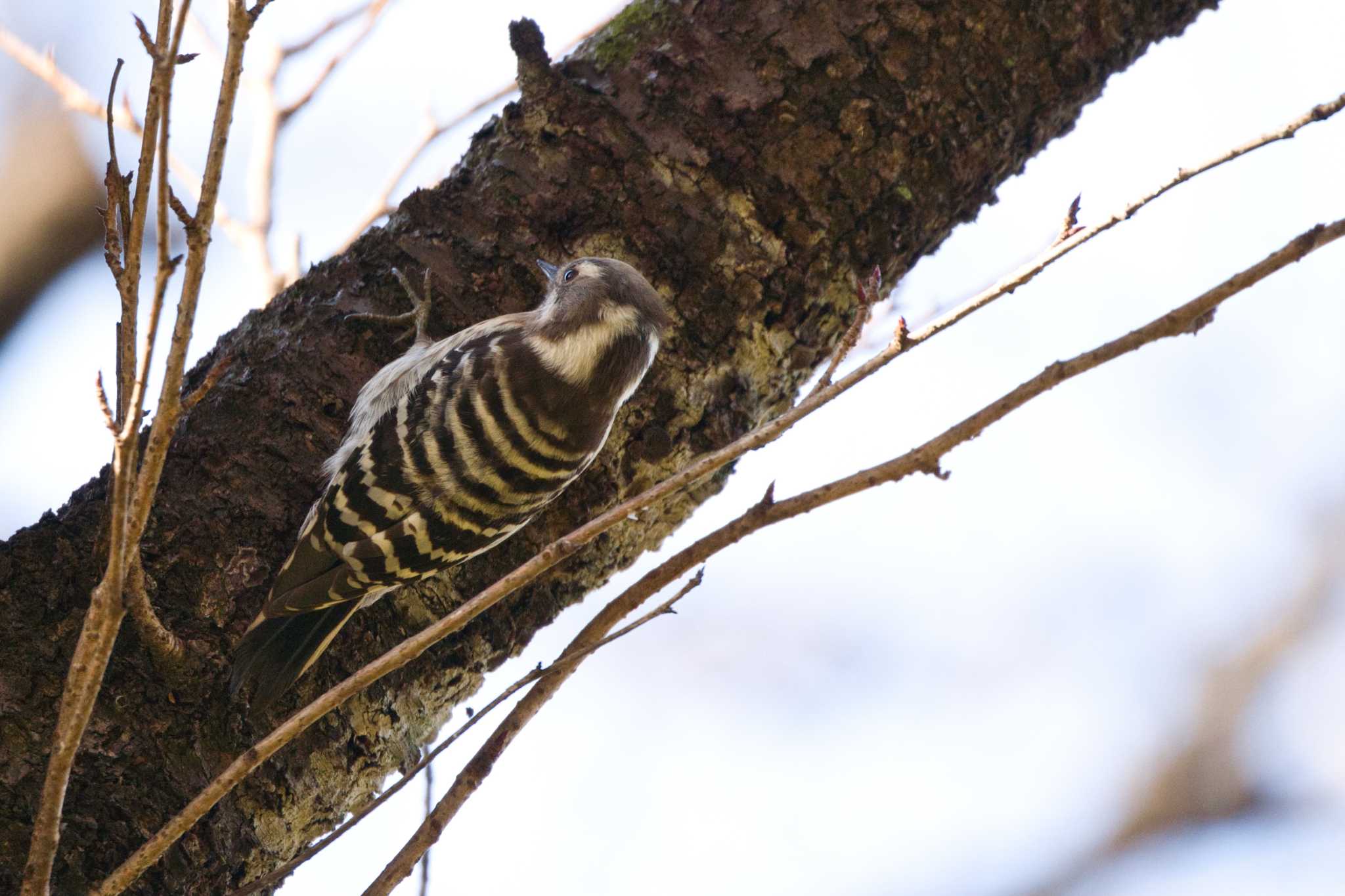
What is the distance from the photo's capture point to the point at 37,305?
147 inches

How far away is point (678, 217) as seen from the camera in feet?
9.12

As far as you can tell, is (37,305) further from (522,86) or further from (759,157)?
(759,157)

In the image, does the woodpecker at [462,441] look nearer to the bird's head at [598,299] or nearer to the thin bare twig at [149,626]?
the bird's head at [598,299]

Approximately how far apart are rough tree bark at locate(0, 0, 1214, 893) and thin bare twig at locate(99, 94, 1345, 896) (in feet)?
2.57

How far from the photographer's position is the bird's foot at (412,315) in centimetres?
263

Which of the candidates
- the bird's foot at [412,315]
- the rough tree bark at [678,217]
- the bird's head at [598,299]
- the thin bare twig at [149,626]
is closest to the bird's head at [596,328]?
the bird's head at [598,299]

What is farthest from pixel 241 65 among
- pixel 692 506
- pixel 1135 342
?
pixel 692 506

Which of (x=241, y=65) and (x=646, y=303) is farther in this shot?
(x=646, y=303)

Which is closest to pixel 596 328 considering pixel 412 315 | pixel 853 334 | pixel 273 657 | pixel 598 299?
pixel 598 299

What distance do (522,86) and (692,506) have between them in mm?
1097

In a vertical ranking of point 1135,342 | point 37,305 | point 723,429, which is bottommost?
point 1135,342

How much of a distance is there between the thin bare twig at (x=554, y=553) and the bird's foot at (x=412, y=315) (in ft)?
3.84

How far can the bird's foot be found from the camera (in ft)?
8.62

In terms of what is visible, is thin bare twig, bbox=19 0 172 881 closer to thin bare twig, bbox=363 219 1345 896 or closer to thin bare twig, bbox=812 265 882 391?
thin bare twig, bbox=363 219 1345 896
